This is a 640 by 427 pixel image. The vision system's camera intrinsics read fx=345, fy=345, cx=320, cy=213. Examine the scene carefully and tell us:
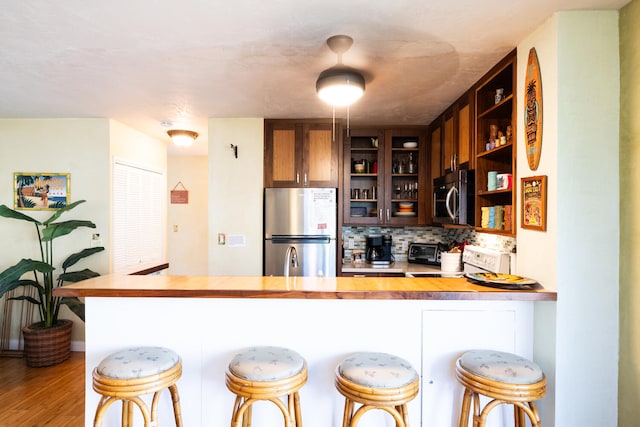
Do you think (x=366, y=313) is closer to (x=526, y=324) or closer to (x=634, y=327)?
(x=526, y=324)

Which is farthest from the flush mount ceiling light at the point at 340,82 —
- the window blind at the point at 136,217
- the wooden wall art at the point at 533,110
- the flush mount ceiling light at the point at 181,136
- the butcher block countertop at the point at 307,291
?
the window blind at the point at 136,217

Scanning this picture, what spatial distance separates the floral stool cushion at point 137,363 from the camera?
152 centimetres

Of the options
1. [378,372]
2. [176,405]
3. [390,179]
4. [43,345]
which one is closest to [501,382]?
[378,372]

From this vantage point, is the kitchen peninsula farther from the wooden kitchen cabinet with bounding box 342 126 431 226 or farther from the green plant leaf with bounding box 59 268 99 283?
the wooden kitchen cabinet with bounding box 342 126 431 226

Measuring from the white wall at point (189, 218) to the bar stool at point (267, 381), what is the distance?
4.70m

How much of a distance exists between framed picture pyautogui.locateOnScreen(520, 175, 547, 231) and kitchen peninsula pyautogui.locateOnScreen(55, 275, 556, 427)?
0.45 m

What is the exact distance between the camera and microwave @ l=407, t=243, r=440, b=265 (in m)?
3.82

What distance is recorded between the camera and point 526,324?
190 centimetres

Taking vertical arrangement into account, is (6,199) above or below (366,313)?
above

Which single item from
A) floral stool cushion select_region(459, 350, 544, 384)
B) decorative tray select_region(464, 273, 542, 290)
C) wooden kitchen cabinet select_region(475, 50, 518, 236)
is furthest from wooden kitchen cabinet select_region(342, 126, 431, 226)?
floral stool cushion select_region(459, 350, 544, 384)

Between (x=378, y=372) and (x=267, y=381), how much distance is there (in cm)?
48

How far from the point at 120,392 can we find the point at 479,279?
187 centimetres

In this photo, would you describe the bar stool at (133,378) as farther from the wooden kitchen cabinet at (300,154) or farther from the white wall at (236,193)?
the wooden kitchen cabinet at (300,154)

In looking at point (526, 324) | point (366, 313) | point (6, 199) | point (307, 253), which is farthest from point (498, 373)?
point (6, 199)
